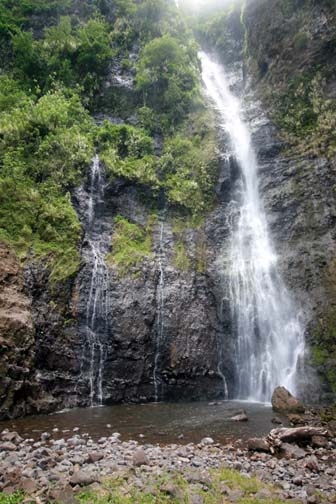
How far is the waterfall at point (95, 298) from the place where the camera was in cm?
1576

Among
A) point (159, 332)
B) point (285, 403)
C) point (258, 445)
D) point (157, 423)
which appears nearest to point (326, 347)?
point (285, 403)

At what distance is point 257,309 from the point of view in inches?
706

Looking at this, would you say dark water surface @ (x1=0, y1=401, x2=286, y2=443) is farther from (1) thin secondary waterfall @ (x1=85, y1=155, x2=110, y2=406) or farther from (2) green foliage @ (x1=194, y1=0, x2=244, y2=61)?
(2) green foliage @ (x1=194, y1=0, x2=244, y2=61)

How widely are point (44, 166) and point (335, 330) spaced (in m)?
15.0

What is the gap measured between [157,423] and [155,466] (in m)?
4.25

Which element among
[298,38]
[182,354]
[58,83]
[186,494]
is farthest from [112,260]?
[298,38]

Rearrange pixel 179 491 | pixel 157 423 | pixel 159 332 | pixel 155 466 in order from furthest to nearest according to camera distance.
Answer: pixel 159 332 < pixel 157 423 < pixel 155 466 < pixel 179 491

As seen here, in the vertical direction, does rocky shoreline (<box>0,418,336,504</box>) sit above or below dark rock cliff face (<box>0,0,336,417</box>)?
below

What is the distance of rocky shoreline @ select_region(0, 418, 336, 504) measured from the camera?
22.8 feet

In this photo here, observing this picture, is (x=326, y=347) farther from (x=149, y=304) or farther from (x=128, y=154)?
(x=128, y=154)

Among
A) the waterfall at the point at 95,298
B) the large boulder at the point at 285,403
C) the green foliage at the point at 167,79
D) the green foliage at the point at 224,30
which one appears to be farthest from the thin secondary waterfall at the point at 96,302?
the green foliage at the point at 224,30

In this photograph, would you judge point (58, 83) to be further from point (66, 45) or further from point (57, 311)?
point (57, 311)

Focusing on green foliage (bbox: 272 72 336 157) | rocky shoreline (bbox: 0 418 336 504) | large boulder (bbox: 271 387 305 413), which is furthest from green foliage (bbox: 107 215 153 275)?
green foliage (bbox: 272 72 336 157)

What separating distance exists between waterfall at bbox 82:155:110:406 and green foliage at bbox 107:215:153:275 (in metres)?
0.53
